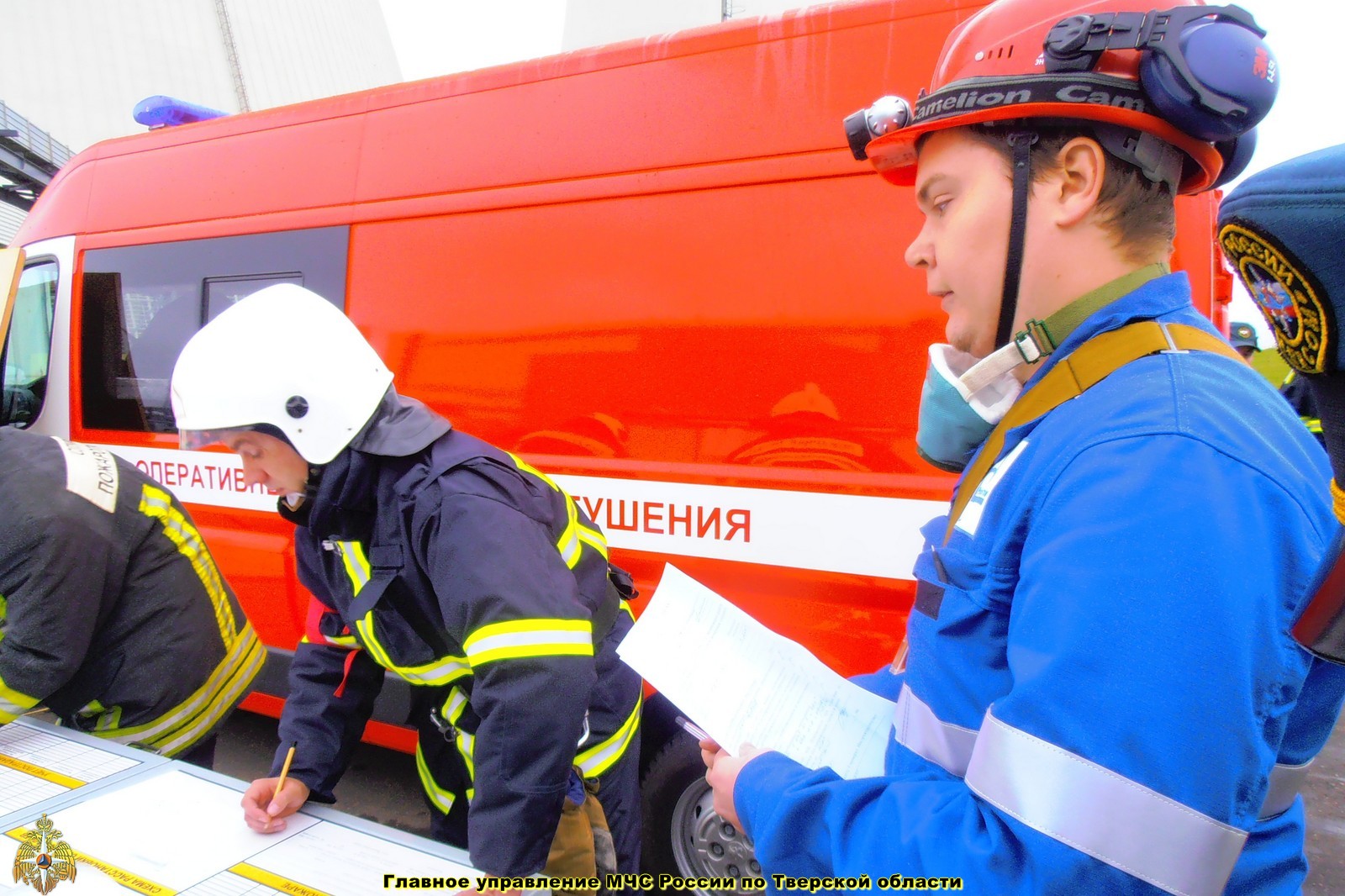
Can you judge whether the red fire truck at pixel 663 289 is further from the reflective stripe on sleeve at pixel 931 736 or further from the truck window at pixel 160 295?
the reflective stripe on sleeve at pixel 931 736

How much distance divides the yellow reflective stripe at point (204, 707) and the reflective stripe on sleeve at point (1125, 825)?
2302 mm

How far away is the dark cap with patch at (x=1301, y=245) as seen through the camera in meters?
0.46

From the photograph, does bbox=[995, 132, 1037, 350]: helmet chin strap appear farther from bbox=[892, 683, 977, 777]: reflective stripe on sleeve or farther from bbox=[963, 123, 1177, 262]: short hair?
bbox=[892, 683, 977, 777]: reflective stripe on sleeve

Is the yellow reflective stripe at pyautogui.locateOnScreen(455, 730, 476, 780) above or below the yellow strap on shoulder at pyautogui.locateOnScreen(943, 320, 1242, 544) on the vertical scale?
below

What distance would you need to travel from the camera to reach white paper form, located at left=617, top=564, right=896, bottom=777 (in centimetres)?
93

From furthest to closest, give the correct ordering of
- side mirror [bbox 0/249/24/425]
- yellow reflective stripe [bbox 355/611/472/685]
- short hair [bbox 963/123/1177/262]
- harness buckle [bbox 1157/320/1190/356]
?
side mirror [bbox 0/249/24/425]
yellow reflective stripe [bbox 355/611/472/685]
short hair [bbox 963/123/1177/262]
harness buckle [bbox 1157/320/1190/356]

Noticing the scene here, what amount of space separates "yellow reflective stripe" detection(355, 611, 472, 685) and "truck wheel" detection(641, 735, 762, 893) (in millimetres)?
990

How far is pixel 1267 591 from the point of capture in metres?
0.53

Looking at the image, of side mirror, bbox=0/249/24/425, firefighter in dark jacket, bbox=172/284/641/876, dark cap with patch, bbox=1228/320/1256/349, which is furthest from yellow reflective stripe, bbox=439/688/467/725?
dark cap with patch, bbox=1228/320/1256/349

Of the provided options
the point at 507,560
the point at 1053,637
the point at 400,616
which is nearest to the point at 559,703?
the point at 507,560

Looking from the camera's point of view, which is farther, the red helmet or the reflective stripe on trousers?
the red helmet

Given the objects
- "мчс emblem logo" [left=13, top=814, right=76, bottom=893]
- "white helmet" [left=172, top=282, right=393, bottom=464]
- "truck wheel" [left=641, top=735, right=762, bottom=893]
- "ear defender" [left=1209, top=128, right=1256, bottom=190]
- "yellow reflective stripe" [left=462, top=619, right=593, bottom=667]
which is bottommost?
"truck wheel" [left=641, top=735, right=762, bottom=893]

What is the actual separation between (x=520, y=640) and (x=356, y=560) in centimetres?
50

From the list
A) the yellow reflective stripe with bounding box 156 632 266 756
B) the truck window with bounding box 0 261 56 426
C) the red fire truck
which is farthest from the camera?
the truck window with bounding box 0 261 56 426
